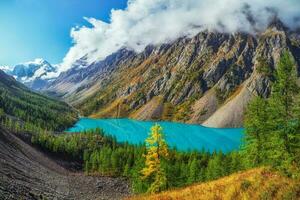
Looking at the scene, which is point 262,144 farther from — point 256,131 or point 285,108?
point 285,108

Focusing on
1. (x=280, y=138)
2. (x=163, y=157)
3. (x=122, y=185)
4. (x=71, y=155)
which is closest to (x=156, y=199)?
(x=280, y=138)

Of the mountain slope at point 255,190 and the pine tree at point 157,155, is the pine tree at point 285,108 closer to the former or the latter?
the mountain slope at point 255,190

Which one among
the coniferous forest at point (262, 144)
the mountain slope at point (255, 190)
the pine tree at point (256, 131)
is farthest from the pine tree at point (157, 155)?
the mountain slope at point (255, 190)

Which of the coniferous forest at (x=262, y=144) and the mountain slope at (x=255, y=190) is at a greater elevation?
the coniferous forest at (x=262, y=144)

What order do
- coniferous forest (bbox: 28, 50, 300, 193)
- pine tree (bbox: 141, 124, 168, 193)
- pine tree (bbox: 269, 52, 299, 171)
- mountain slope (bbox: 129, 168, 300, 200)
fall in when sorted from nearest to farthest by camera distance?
1. mountain slope (bbox: 129, 168, 300, 200)
2. coniferous forest (bbox: 28, 50, 300, 193)
3. pine tree (bbox: 269, 52, 299, 171)
4. pine tree (bbox: 141, 124, 168, 193)

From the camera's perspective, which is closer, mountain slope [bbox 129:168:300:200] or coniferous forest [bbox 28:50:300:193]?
mountain slope [bbox 129:168:300:200]

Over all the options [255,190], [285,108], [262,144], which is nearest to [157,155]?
[262,144]

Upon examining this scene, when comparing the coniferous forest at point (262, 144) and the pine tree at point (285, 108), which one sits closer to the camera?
the coniferous forest at point (262, 144)

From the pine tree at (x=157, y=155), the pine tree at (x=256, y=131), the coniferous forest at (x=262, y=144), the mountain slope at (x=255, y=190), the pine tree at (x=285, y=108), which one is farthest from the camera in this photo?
the pine tree at (x=157, y=155)

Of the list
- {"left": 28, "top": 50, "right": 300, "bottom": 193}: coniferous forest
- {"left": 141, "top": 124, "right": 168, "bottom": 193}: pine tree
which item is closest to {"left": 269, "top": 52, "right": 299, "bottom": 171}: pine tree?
{"left": 28, "top": 50, "right": 300, "bottom": 193}: coniferous forest

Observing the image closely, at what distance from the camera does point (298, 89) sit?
3400 centimetres

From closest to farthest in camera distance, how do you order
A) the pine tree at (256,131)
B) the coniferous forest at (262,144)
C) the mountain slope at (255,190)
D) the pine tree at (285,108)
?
the mountain slope at (255,190) < the coniferous forest at (262,144) < the pine tree at (285,108) < the pine tree at (256,131)

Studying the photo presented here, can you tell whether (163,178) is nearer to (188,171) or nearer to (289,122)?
(289,122)

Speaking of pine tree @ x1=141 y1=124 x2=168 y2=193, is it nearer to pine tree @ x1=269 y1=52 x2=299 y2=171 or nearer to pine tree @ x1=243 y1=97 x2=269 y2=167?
pine tree @ x1=243 y1=97 x2=269 y2=167
